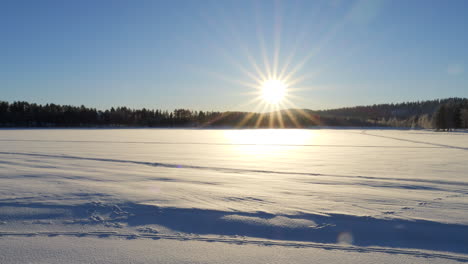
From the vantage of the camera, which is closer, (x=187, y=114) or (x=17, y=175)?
(x=17, y=175)

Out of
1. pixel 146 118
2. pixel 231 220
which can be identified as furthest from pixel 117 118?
pixel 231 220

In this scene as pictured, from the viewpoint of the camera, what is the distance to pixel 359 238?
412 cm

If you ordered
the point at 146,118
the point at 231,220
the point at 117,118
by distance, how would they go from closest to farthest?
the point at 231,220 → the point at 117,118 → the point at 146,118

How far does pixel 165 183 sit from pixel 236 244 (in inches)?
165

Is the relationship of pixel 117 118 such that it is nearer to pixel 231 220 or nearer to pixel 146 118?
pixel 146 118

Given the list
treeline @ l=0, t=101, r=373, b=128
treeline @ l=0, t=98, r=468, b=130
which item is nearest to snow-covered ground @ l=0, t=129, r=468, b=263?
treeline @ l=0, t=98, r=468, b=130

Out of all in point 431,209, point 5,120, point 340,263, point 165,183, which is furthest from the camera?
point 5,120

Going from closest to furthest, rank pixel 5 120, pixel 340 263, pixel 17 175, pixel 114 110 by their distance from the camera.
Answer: pixel 340 263 < pixel 17 175 < pixel 5 120 < pixel 114 110

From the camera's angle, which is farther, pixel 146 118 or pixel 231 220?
pixel 146 118

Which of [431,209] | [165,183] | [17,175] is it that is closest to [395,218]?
[431,209]

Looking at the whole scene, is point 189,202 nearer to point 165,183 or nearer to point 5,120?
point 165,183

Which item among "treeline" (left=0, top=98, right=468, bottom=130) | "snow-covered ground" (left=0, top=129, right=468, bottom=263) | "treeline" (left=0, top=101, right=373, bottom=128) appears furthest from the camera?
"treeline" (left=0, top=101, right=373, bottom=128)

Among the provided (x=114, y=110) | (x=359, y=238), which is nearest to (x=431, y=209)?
(x=359, y=238)

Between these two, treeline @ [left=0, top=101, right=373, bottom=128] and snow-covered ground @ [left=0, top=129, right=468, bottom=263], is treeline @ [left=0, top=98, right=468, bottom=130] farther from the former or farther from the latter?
snow-covered ground @ [left=0, top=129, right=468, bottom=263]
